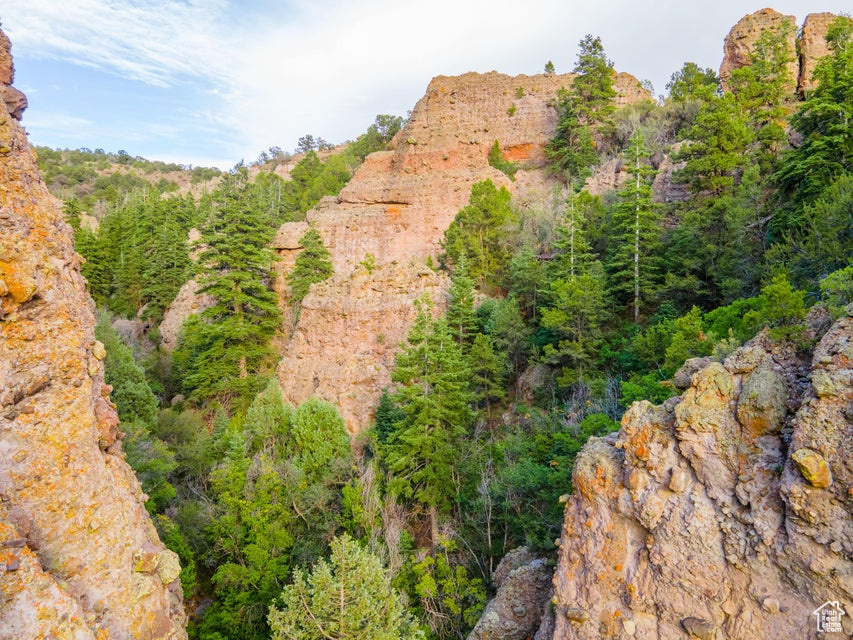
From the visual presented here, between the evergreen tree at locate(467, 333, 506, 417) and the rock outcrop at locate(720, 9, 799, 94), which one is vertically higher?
the rock outcrop at locate(720, 9, 799, 94)

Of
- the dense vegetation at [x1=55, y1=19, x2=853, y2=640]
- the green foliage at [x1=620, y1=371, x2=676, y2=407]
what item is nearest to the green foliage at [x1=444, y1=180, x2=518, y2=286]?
the dense vegetation at [x1=55, y1=19, x2=853, y2=640]

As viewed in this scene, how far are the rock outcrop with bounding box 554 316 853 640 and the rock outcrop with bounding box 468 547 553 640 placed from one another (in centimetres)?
222

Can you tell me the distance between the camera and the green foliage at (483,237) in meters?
27.5

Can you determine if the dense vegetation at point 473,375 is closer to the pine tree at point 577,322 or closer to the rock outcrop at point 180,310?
the pine tree at point 577,322

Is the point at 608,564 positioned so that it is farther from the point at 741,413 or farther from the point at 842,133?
the point at 842,133

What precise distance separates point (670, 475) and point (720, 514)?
762 mm

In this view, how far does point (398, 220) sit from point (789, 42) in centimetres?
3189

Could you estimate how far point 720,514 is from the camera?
6.43 metres

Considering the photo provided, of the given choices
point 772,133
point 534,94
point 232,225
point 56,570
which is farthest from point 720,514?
point 534,94

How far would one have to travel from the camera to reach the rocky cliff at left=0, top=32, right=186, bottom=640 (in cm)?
521

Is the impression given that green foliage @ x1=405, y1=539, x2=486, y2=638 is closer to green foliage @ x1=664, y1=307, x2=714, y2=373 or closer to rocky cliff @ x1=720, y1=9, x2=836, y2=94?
green foliage @ x1=664, y1=307, x2=714, y2=373

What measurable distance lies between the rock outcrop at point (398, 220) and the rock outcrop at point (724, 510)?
14.6 meters

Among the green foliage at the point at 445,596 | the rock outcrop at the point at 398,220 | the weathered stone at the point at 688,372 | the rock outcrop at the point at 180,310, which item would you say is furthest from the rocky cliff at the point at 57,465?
the rock outcrop at the point at 180,310

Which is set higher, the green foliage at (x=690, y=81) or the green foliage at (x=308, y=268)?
the green foliage at (x=690, y=81)
